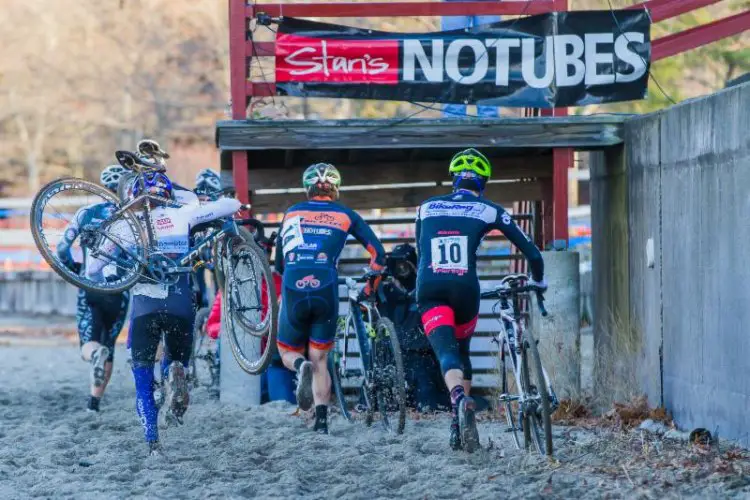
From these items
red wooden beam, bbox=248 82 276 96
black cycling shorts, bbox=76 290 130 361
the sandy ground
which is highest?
red wooden beam, bbox=248 82 276 96

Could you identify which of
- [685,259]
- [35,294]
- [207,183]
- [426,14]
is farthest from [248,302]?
[35,294]

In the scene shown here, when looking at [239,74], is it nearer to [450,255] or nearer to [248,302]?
[248,302]

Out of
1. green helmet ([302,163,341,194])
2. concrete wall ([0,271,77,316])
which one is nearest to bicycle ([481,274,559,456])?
green helmet ([302,163,341,194])

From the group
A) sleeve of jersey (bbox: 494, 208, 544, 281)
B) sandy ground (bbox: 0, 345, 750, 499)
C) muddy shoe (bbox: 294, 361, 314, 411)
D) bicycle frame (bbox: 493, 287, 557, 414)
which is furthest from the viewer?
muddy shoe (bbox: 294, 361, 314, 411)

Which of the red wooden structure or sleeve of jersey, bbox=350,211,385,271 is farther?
the red wooden structure

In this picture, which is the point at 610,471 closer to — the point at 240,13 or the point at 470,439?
the point at 470,439

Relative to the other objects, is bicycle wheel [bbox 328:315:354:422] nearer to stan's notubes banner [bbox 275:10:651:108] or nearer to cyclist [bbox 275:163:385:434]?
cyclist [bbox 275:163:385:434]

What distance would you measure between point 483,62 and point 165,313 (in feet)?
15.9

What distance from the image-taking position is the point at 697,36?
555 inches

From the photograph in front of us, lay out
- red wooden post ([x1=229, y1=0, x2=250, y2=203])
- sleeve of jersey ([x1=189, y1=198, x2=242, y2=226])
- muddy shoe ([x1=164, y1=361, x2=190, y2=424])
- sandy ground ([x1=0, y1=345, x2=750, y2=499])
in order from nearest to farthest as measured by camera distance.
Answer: sandy ground ([x1=0, y1=345, x2=750, y2=499]) → sleeve of jersey ([x1=189, y1=198, x2=242, y2=226]) → muddy shoe ([x1=164, y1=361, x2=190, y2=424]) → red wooden post ([x1=229, y1=0, x2=250, y2=203])

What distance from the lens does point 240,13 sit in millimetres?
13641

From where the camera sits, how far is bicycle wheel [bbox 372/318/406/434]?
36.2ft

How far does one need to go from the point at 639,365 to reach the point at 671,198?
5.12 ft

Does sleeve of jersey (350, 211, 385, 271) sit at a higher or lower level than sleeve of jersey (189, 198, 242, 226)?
lower
